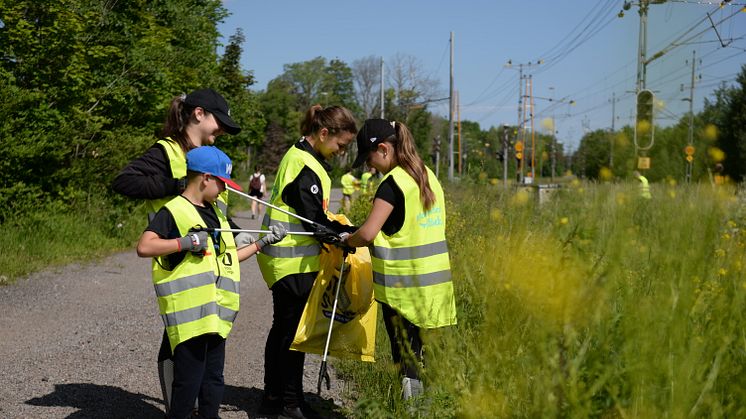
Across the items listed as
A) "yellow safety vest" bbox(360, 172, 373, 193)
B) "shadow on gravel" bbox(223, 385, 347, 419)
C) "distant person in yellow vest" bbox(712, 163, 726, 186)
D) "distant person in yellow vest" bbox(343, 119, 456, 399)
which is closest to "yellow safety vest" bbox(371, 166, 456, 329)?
"distant person in yellow vest" bbox(343, 119, 456, 399)

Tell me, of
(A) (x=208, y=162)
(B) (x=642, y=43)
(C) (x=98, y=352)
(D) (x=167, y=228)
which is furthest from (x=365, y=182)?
(B) (x=642, y=43)

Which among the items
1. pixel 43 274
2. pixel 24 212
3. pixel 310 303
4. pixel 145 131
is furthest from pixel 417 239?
pixel 145 131

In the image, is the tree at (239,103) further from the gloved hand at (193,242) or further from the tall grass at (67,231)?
the gloved hand at (193,242)

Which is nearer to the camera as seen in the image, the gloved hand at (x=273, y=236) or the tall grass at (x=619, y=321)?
the tall grass at (x=619, y=321)

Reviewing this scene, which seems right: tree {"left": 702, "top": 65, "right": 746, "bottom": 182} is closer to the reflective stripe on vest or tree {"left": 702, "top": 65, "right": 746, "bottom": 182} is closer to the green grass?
the reflective stripe on vest

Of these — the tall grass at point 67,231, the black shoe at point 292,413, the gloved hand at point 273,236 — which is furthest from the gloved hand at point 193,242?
the tall grass at point 67,231

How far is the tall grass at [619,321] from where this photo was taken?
94.7 inches

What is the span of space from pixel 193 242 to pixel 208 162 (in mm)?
435

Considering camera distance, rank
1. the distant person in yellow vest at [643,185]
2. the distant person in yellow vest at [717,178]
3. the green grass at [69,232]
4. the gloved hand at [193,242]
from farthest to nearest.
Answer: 1. the green grass at [69,232]
2. the gloved hand at [193,242]
3. the distant person in yellow vest at [717,178]
4. the distant person in yellow vest at [643,185]

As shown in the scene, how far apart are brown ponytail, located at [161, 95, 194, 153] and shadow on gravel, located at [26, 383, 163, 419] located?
1748 millimetres

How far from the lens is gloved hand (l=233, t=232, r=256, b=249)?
15.0 feet

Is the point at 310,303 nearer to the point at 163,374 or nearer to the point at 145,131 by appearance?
the point at 163,374

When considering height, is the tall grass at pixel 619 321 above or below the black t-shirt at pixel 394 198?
below

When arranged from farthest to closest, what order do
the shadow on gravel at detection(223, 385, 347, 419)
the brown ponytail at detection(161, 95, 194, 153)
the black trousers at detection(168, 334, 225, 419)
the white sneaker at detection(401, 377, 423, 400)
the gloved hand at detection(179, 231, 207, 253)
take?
the shadow on gravel at detection(223, 385, 347, 419) < the brown ponytail at detection(161, 95, 194, 153) < the white sneaker at detection(401, 377, 423, 400) < the black trousers at detection(168, 334, 225, 419) < the gloved hand at detection(179, 231, 207, 253)
